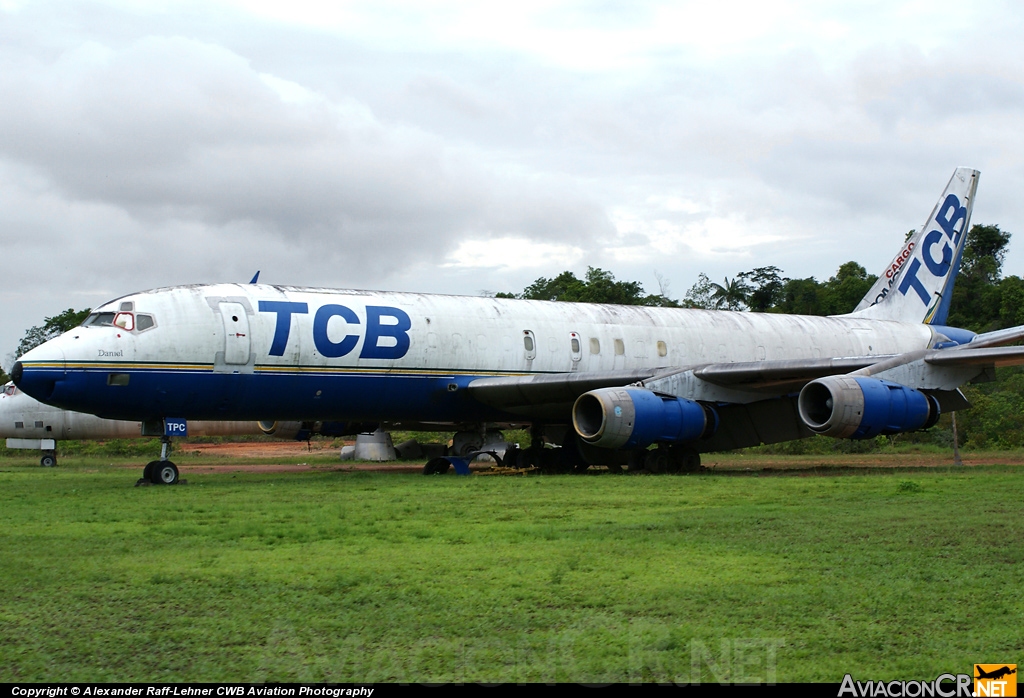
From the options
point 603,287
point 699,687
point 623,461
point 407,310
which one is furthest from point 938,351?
point 603,287

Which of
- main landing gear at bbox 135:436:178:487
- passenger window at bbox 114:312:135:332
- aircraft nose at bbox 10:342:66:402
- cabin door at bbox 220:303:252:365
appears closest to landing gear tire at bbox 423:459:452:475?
cabin door at bbox 220:303:252:365

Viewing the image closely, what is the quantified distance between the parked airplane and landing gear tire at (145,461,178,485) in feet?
3.42

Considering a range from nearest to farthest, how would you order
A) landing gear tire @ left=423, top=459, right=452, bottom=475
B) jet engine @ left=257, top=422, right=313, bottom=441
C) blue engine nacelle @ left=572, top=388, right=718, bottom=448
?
blue engine nacelle @ left=572, top=388, right=718, bottom=448 < landing gear tire @ left=423, top=459, right=452, bottom=475 < jet engine @ left=257, top=422, right=313, bottom=441

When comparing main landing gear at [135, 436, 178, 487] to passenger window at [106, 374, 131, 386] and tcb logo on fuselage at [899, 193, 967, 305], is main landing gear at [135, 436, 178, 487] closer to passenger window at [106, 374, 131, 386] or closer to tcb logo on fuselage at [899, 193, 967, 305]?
passenger window at [106, 374, 131, 386]

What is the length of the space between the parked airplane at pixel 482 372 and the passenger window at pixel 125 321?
5 centimetres

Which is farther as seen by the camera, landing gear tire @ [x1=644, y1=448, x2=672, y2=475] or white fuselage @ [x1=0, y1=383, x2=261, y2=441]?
white fuselage @ [x1=0, y1=383, x2=261, y2=441]

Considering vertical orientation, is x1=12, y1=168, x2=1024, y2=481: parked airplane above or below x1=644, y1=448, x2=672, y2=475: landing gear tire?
above

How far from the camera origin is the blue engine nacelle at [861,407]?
58.6 feet

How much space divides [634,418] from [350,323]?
546 cm

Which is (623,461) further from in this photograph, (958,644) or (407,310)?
(958,644)

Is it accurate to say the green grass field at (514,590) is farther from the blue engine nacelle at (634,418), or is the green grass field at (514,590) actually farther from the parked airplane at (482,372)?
the blue engine nacelle at (634,418)

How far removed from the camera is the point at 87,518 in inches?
453

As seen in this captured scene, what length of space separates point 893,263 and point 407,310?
16.3 metres

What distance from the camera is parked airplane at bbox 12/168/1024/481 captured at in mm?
17000
